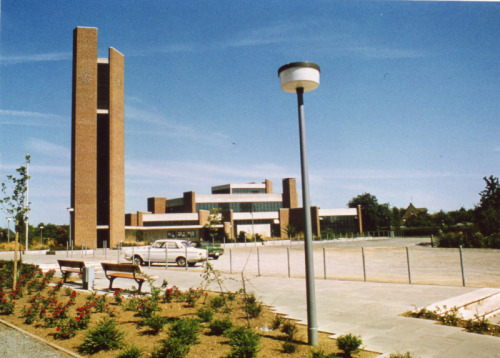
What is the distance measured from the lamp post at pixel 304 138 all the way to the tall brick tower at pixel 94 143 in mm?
47897

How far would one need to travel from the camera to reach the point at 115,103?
171 feet

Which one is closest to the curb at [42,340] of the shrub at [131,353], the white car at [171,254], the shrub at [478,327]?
the shrub at [131,353]

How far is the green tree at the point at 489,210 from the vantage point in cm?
3180

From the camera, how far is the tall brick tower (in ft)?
161

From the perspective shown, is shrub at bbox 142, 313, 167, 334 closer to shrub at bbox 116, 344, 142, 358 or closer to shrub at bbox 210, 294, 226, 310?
shrub at bbox 116, 344, 142, 358

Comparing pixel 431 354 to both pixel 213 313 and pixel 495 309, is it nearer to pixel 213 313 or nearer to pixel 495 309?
pixel 213 313

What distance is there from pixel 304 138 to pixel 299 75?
3.17 feet

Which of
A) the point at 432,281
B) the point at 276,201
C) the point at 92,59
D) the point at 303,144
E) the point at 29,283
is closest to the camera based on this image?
the point at 303,144

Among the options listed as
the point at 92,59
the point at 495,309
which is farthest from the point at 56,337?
the point at 92,59

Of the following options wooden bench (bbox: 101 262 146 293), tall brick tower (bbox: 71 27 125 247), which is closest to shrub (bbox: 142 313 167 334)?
wooden bench (bbox: 101 262 146 293)

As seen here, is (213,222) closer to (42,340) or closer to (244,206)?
(244,206)

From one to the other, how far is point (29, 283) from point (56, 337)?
5.61 metres

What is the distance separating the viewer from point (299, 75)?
5629 millimetres

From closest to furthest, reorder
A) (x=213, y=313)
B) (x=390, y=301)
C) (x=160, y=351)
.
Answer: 1. (x=160, y=351)
2. (x=213, y=313)
3. (x=390, y=301)
